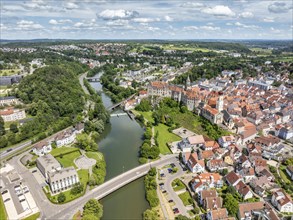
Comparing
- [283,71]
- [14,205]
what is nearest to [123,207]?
[14,205]

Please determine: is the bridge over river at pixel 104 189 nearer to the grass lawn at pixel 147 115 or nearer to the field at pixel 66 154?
the field at pixel 66 154

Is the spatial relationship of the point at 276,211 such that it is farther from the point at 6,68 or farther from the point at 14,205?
the point at 6,68

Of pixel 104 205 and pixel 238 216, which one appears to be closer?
pixel 238 216

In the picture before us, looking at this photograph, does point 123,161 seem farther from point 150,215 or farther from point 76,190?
point 150,215

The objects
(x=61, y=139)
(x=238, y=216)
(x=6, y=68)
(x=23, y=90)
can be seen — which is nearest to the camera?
(x=238, y=216)

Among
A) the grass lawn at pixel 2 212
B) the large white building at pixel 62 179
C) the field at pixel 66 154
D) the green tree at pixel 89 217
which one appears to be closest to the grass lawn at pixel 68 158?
the field at pixel 66 154
